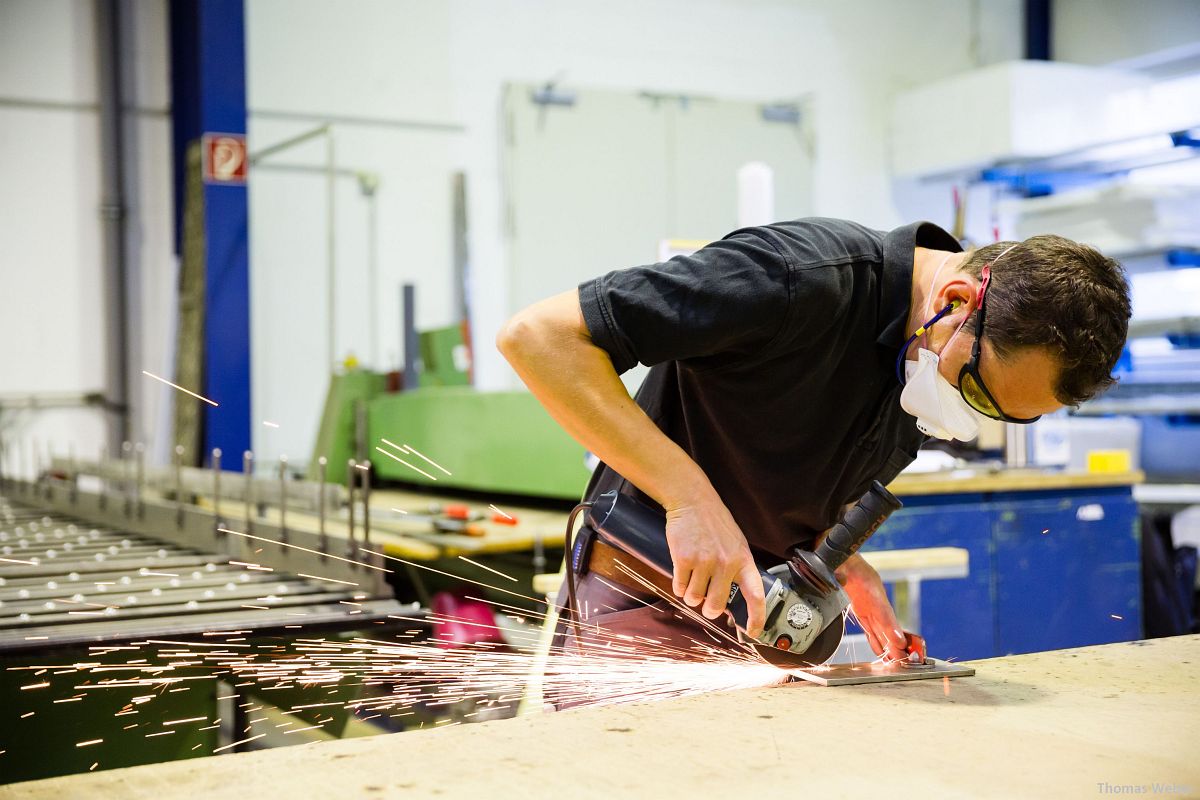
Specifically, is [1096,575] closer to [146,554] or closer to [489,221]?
[146,554]

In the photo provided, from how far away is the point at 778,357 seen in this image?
1605 millimetres

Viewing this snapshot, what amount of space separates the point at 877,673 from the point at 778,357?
47 centimetres

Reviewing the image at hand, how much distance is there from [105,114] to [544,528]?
4.27 m

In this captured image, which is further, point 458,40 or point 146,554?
point 458,40

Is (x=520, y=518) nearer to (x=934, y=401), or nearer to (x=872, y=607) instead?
(x=872, y=607)

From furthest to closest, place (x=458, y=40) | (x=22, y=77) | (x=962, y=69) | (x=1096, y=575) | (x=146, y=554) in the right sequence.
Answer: (x=962, y=69) → (x=458, y=40) → (x=22, y=77) → (x=1096, y=575) → (x=146, y=554)

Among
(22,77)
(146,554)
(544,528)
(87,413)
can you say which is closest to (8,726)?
(146,554)

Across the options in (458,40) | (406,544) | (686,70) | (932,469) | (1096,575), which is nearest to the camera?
(406,544)

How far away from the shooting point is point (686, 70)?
714 centimetres

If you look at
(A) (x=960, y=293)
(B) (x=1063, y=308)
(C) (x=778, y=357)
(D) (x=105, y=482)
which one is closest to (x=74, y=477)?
(D) (x=105, y=482)

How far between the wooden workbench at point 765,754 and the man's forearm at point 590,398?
294 millimetres

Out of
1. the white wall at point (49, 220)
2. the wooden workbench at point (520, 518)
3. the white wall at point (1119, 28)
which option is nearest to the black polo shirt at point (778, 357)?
the wooden workbench at point (520, 518)

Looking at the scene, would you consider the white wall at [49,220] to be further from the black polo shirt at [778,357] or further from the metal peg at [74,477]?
the black polo shirt at [778,357]

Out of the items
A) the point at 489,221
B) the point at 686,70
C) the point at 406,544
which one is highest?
the point at 686,70
